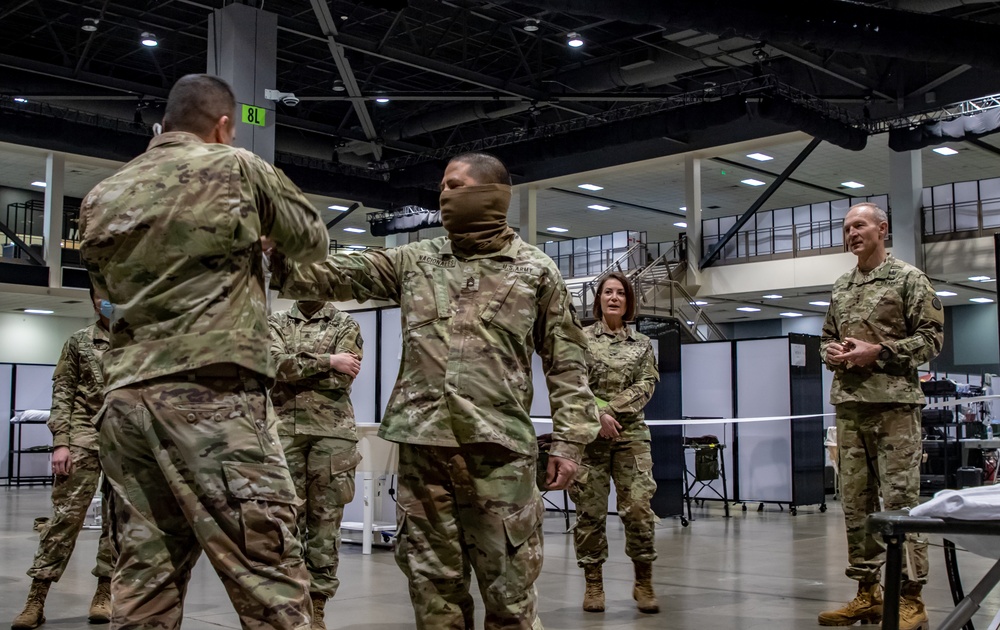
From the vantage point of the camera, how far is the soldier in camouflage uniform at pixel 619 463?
5922 mm

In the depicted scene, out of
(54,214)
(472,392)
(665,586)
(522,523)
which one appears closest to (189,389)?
(472,392)

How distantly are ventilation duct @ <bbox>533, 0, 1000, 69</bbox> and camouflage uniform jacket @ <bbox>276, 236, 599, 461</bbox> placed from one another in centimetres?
923

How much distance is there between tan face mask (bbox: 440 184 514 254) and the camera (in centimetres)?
338

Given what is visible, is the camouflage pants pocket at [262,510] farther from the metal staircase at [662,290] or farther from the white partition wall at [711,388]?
the metal staircase at [662,290]

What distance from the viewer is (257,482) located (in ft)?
8.48

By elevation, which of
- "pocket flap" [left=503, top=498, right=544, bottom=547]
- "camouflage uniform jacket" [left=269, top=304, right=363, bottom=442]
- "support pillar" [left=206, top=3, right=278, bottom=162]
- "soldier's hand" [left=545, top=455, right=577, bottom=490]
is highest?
"support pillar" [left=206, top=3, right=278, bottom=162]

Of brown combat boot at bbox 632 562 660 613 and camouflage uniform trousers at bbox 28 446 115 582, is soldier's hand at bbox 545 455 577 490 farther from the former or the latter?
camouflage uniform trousers at bbox 28 446 115 582

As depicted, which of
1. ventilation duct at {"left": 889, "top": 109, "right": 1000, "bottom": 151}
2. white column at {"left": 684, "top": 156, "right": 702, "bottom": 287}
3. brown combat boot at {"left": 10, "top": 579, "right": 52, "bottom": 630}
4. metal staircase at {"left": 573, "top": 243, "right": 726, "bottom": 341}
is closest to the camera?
brown combat boot at {"left": 10, "top": 579, "right": 52, "bottom": 630}

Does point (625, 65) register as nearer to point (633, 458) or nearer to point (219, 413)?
point (633, 458)

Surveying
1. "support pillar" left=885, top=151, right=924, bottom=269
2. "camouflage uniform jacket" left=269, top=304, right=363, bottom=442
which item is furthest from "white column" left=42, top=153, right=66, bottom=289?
"camouflage uniform jacket" left=269, top=304, right=363, bottom=442

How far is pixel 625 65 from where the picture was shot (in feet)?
63.3

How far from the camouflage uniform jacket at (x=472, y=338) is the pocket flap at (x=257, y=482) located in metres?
0.62

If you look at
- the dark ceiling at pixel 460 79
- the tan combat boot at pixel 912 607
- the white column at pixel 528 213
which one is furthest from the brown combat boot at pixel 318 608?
the white column at pixel 528 213

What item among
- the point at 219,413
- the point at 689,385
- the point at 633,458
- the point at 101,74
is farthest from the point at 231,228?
the point at 101,74
